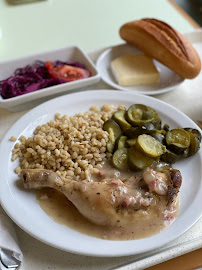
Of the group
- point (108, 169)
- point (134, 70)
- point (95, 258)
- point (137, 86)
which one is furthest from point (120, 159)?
point (134, 70)

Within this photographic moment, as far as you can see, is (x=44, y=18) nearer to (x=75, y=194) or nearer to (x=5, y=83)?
(x=5, y=83)

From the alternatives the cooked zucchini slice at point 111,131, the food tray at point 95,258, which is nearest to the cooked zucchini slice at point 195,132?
the cooked zucchini slice at point 111,131

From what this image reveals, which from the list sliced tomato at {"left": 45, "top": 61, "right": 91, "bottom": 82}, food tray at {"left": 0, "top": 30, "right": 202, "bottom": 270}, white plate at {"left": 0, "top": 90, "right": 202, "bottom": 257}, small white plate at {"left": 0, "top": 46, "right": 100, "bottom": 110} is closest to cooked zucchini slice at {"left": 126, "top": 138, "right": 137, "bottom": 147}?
white plate at {"left": 0, "top": 90, "right": 202, "bottom": 257}

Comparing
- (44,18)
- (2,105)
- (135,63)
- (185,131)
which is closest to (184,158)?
(185,131)

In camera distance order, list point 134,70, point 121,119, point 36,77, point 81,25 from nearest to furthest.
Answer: point 121,119 → point 36,77 → point 134,70 → point 81,25

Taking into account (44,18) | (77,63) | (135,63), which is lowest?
(44,18)

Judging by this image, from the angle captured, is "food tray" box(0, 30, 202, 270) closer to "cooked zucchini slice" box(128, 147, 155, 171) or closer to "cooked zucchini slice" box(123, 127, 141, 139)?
"cooked zucchini slice" box(128, 147, 155, 171)

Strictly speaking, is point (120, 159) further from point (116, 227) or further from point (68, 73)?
point (68, 73)
